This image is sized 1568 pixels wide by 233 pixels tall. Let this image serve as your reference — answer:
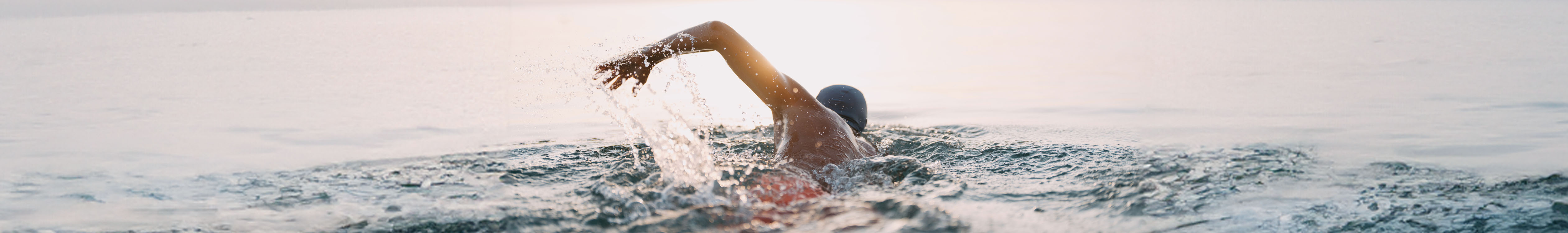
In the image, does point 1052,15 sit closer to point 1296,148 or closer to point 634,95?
point 1296,148

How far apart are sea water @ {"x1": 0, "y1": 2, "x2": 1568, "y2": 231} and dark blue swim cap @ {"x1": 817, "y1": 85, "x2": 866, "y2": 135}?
552 mm

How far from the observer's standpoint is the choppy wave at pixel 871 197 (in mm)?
3496

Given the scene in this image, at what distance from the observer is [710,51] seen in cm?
487

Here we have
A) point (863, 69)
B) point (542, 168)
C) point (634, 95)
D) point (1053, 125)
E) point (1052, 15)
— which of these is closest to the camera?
point (634, 95)

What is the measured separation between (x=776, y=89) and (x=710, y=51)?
403mm

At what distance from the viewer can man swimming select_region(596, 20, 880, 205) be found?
459 centimetres

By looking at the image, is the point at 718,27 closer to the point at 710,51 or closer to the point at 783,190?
the point at 710,51

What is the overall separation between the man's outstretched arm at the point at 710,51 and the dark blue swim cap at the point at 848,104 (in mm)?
640

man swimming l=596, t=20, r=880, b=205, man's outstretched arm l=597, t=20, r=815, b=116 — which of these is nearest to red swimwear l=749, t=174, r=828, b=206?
man swimming l=596, t=20, r=880, b=205

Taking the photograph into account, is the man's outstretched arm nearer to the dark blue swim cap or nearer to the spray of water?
the spray of water

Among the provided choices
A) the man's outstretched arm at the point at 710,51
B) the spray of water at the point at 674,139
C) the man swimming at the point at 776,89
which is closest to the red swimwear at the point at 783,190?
the spray of water at the point at 674,139

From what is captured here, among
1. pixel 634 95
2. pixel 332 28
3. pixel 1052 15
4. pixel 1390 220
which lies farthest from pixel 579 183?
pixel 1052 15

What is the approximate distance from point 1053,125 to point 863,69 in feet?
20.1

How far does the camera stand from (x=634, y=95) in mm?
4711
